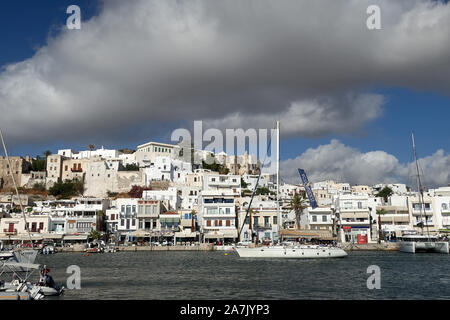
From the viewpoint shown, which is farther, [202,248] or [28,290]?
[202,248]

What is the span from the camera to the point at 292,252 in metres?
48.0

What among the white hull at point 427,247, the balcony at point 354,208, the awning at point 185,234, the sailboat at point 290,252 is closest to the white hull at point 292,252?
the sailboat at point 290,252

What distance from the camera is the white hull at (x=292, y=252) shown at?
47.9 meters

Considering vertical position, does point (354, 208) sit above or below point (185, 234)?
above

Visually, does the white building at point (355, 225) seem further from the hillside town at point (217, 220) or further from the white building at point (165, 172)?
the white building at point (165, 172)

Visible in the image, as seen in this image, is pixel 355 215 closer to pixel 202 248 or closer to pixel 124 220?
pixel 202 248

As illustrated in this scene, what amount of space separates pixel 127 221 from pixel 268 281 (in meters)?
53.1

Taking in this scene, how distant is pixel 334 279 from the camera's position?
102 ft

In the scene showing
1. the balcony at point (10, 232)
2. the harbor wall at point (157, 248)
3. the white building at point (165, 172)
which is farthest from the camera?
the white building at point (165, 172)

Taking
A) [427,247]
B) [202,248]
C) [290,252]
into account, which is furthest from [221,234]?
[427,247]

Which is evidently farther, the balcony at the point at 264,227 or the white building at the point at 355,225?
the balcony at the point at 264,227

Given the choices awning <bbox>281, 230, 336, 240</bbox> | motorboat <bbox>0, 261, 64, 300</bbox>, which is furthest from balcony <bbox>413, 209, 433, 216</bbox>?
motorboat <bbox>0, 261, 64, 300</bbox>

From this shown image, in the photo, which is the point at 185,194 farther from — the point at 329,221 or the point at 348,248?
the point at 348,248
